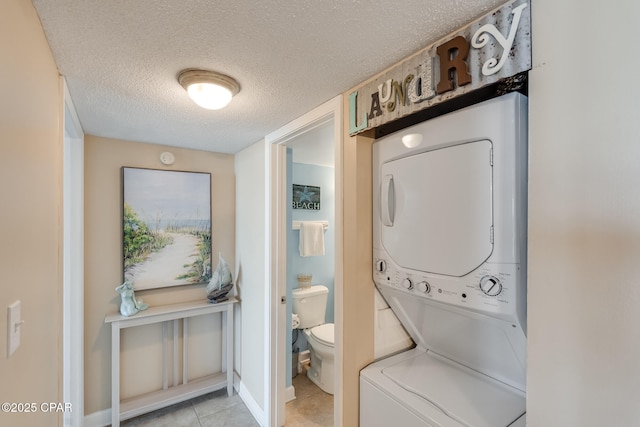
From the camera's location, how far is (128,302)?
2088mm

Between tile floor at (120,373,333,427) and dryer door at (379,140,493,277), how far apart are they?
1834 millimetres

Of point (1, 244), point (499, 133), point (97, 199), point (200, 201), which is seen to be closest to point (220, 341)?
point (200, 201)

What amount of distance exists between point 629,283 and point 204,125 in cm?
205

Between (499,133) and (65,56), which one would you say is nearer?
(499,133)

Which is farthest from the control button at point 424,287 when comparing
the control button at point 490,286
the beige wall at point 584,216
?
the beige wall at point 584,216

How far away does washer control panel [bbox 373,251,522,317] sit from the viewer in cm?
82

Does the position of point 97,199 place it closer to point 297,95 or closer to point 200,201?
point 200,201

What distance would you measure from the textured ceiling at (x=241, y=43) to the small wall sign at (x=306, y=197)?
4.83 feet

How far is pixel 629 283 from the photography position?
Result: 1.95 ft

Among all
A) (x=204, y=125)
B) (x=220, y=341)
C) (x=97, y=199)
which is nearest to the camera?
(x=204, y=125)

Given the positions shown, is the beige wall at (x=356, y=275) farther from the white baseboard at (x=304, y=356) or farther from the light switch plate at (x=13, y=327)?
the white baseboard at (x=304, y=356)

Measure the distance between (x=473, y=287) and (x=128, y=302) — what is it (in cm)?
230

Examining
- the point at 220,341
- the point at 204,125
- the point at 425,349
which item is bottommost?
the point at 220,341

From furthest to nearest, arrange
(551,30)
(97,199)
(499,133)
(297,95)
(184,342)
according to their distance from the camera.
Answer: (184,342)
(97,199)
(297,95)
(499,133)
(551,30)
